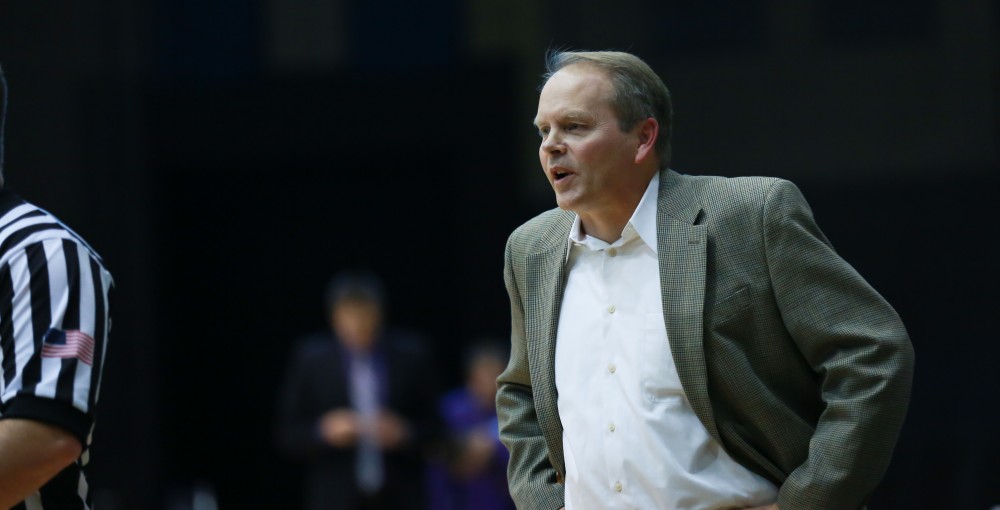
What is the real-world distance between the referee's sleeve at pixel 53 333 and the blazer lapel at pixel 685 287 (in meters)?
1.06

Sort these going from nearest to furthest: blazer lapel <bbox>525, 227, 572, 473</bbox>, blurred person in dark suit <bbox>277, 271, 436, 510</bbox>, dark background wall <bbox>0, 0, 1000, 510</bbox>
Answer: blazer lapel <bbox>525, 227, 572, 473</bbox>
blurred person in dark suit <bbox>277, 271, 436, 510</bbox>
dark background wall <bbox>0, 0, 1000, 510</bbox>

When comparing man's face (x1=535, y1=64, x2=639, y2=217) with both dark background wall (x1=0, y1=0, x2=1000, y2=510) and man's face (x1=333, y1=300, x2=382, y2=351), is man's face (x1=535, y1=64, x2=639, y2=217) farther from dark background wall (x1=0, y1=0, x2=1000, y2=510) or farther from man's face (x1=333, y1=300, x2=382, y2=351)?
dark background wall (x1=0, y1=0, x2=1000, y2=510)

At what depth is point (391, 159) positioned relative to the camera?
9.86 meters

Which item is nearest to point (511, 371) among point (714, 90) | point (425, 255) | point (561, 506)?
point (561, 506)

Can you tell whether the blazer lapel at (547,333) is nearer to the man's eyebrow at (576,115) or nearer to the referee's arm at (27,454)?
the man's eyebrow at (576,115)

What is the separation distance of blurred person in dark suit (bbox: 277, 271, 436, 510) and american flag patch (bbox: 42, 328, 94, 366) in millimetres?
4542

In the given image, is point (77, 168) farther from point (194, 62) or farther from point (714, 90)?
point (714, 90)

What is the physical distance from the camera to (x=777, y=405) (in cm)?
256

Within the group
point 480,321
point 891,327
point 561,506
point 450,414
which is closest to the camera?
point 891,327

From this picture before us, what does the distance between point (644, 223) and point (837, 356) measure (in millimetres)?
469

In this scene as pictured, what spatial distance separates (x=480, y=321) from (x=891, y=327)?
705 cm

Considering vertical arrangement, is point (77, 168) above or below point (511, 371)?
below

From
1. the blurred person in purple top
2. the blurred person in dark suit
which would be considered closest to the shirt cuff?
the blurred person in dark suit

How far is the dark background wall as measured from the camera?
27.7 ft
